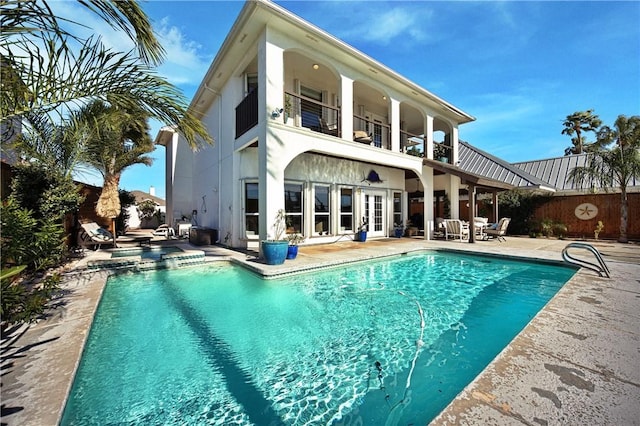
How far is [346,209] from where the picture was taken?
13.1m

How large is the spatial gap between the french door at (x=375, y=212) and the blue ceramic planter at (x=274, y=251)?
6.93 metres

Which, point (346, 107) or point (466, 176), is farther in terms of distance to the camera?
point (466, 176)

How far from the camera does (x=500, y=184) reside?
13.9m

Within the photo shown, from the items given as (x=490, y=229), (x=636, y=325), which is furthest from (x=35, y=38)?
(x=490, y=229)

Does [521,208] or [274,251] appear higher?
[521,208]

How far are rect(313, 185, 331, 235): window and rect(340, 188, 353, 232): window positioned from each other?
2.51ft

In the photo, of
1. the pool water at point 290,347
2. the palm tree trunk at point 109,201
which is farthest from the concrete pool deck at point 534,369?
the palm tree trunk at point 109,201

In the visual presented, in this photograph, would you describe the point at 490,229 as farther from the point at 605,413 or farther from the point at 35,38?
the point at 35,38

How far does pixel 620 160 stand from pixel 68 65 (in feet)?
64.7

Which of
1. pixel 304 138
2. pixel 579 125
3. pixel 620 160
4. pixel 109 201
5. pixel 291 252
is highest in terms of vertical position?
pixel 579 125


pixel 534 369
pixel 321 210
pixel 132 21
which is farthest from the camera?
pixel 321 210

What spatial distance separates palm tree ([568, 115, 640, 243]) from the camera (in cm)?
1233

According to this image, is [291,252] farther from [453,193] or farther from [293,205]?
[453,193]

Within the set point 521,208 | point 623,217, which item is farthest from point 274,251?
point 623,217
